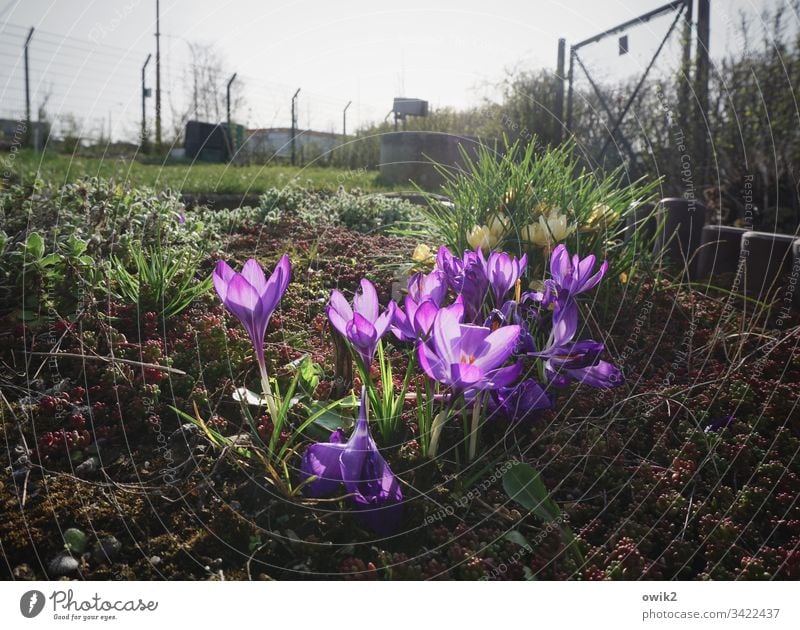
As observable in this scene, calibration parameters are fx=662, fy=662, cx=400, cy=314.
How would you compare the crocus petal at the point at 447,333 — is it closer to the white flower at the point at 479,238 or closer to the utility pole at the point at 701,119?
the white flower at the point at 479,238

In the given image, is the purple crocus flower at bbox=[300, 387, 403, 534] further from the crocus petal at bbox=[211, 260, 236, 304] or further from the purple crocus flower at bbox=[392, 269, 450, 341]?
the crocus petal at bbox=[211, 260, 236, 304]

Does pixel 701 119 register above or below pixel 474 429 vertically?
above

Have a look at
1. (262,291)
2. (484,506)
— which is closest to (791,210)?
(484,506)

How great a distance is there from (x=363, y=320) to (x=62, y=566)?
1.90 feet

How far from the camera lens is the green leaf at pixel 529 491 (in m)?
1.09

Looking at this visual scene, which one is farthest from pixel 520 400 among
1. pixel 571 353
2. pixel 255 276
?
pixel 255 276

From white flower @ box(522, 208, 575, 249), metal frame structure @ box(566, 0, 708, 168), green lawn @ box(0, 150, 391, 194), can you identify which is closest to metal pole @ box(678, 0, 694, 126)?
metal frame structure @ box(566, 0, 708, 168)

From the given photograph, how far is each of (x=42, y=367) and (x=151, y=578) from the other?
2.42 feet

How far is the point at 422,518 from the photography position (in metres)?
1.06

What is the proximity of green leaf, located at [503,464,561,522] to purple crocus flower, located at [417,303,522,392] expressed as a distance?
246 mm

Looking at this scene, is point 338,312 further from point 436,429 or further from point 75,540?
point 75,540

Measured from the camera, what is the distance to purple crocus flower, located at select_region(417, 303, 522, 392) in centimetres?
92

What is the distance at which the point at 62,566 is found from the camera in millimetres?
985
